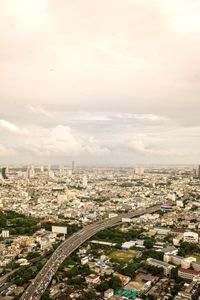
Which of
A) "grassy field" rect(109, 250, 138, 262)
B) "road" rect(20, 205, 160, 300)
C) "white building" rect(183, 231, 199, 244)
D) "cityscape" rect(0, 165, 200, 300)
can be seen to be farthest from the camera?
"white building" rect(183, 231, 199, 244)

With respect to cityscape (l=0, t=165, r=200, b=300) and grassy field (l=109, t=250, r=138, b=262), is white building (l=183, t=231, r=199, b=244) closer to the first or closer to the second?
cityscape (l=0, t=165, r=200, b=300)

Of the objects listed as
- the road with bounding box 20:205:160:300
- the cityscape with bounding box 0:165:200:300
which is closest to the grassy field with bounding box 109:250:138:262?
the cityscape with bounding box 0:165:200:300

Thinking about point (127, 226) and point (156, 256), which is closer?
point (156, 256)

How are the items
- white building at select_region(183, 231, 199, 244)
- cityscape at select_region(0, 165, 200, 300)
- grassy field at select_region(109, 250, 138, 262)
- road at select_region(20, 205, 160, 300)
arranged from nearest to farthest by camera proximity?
1. road at select_region(20, 205, 160, 300)
2. cityscape at select_region(0, 165, 200, 300)
3. grassy field at select_region(109, 250, 138, 262)
4. white building at select_region(183, 231, 199, 244)

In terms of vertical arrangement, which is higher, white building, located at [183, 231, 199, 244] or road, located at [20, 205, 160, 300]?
white building, located at [183, 231, 199, 244]

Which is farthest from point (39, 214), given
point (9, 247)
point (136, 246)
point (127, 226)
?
point (136, 246)

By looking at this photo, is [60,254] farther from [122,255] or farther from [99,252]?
[122,255]

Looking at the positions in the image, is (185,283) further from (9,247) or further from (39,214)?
(39,214)
